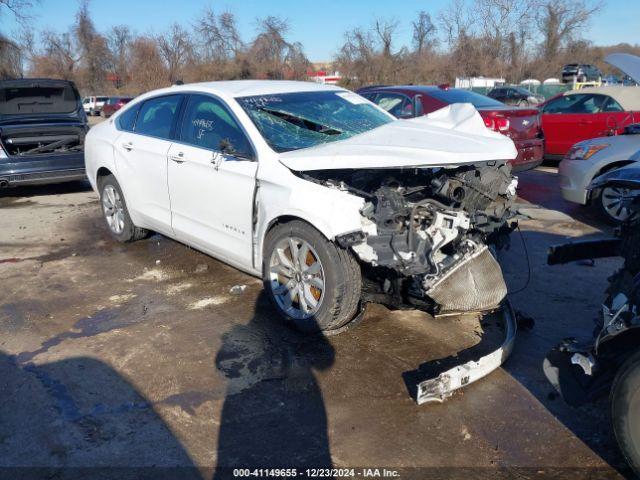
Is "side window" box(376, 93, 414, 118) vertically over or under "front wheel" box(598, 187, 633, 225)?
over

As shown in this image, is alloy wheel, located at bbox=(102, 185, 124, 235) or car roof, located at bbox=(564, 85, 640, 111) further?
car roof, located at bbox=(564, 85, 640, 111)

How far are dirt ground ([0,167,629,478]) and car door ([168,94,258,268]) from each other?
1.86 ft

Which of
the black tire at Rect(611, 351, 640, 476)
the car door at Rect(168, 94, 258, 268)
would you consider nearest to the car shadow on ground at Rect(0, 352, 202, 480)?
the car door at Rect(168, 94, 258, 268)

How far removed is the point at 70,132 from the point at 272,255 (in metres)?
6.87

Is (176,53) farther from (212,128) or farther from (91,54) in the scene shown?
(212,128)

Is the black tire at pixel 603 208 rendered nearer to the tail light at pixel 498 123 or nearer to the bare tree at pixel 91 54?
the tail light at pixel 498 123

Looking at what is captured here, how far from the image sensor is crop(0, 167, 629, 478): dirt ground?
2.79m

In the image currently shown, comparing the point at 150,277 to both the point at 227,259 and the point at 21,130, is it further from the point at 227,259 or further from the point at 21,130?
the point at 21,130

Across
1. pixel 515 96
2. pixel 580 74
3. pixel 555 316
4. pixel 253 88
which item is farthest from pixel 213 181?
pixel 580 74

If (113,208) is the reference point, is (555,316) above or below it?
below

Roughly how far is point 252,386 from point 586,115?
9.37 meters

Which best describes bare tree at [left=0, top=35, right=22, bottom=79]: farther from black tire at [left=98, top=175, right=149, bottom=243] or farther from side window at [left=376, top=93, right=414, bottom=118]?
black tire at [left=98, top=175, right=149, bottom=243]

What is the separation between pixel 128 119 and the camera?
5.81m

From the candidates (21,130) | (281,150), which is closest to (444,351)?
(281,150)
